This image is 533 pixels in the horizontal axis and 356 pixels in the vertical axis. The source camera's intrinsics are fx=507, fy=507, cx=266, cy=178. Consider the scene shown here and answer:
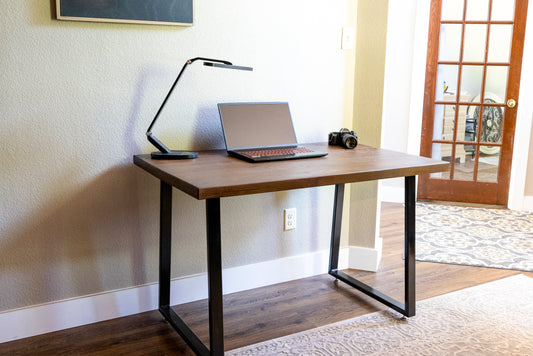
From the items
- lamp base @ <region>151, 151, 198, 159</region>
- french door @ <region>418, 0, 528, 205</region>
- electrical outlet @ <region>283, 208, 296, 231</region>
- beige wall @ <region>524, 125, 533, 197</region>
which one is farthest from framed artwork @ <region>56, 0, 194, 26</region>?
beige wall @ <region>524, 125, 533, 197</region>

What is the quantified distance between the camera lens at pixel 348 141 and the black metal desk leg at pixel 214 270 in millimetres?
900

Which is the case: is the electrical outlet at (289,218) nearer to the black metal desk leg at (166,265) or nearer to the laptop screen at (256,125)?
the laptop screen at (256,125)

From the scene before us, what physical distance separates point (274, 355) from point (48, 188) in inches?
43.9

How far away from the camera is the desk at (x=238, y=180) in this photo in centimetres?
169

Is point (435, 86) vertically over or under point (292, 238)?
over

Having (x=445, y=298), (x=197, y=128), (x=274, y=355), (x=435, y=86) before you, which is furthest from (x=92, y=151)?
(x=435, y=86)

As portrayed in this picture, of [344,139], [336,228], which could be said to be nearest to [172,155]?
[344,139]

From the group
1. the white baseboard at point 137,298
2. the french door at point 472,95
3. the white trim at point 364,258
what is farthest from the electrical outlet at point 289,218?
the french door at point 472,95

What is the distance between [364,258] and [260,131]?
1014 millimetres

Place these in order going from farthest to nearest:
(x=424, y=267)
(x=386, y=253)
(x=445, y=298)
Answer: (x=386, y=253)
(x=424, y=267)
(x=445, y=298)

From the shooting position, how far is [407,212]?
221 cm

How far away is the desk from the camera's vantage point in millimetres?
1688

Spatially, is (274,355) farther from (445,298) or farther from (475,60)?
(475,60)

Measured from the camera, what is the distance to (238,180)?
169cm
